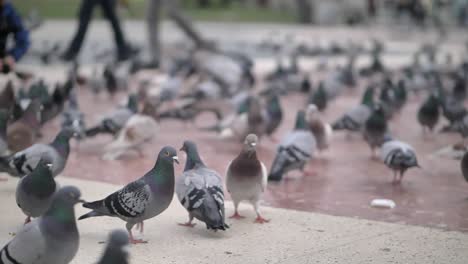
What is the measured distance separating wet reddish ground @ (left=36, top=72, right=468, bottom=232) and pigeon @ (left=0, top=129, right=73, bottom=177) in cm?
113

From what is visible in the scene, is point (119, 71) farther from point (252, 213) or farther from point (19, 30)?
point (252, 213)

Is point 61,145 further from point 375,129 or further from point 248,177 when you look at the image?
point 375,129

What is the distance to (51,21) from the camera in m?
29.1

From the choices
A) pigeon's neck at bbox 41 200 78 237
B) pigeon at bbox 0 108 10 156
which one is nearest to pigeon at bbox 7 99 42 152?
pigeon at bbox 0 108 10 156

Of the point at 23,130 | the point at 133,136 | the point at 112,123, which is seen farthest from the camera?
the point at 112,123

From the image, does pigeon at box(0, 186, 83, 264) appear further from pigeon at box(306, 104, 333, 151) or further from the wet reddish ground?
pigeon at box(306, 104, 333, 151)

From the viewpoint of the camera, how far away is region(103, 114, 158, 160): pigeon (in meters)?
9.12

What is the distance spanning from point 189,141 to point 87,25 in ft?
31.3

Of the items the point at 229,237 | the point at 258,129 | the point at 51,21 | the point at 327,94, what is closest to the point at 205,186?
the point at 229,237

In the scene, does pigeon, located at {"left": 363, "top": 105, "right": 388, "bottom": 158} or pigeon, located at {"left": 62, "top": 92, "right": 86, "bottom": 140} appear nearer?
pigeon, located at {"left": 363, "top": 105, "right": 388, "bottom": 158}

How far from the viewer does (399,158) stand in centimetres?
800

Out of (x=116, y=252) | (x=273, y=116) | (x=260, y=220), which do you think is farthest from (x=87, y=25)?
(x=116, y=252)

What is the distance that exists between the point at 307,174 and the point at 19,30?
4.15m

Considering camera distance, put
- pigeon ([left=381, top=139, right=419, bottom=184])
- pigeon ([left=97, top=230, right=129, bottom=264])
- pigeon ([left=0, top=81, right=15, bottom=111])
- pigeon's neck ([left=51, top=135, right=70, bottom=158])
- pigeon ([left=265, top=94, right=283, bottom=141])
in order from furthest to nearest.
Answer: pigeon ([left=265, top=94, right=283, bottom=141]) < pigeon ([left=0, top=81, right=15, bottom=111]) < pigeon ([left=381, top=139, right=419, bottom=184]) < pigeon's neck ([left=51, top=135, right=70, bottom=158]) < pigeon ([left=97, top=230, right=129, bottom=264])
